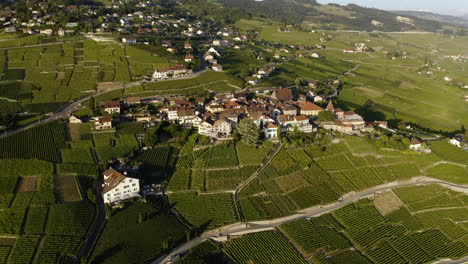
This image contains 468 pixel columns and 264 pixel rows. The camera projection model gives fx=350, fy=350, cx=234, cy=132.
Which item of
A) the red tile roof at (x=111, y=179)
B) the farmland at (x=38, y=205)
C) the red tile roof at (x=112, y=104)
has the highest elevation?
the red tile roof at (x=112, y=104)

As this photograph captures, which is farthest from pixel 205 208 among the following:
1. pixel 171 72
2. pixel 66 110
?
pixel 171 72

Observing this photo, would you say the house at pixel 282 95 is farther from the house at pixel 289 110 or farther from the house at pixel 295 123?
the house at pixel 295 123

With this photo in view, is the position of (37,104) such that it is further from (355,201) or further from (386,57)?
(386,57)

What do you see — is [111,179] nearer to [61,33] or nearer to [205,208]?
[205,208]

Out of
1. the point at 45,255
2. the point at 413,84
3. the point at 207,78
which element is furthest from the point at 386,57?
the point at 45,255

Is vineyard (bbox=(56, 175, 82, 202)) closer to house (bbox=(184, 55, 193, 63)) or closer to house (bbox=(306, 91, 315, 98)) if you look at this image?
house (bbox=(184, 55, 193, 63))

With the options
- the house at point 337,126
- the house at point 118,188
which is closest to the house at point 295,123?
the house at point 337,126

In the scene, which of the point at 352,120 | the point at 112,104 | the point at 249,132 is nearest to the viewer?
the point at 249,132
